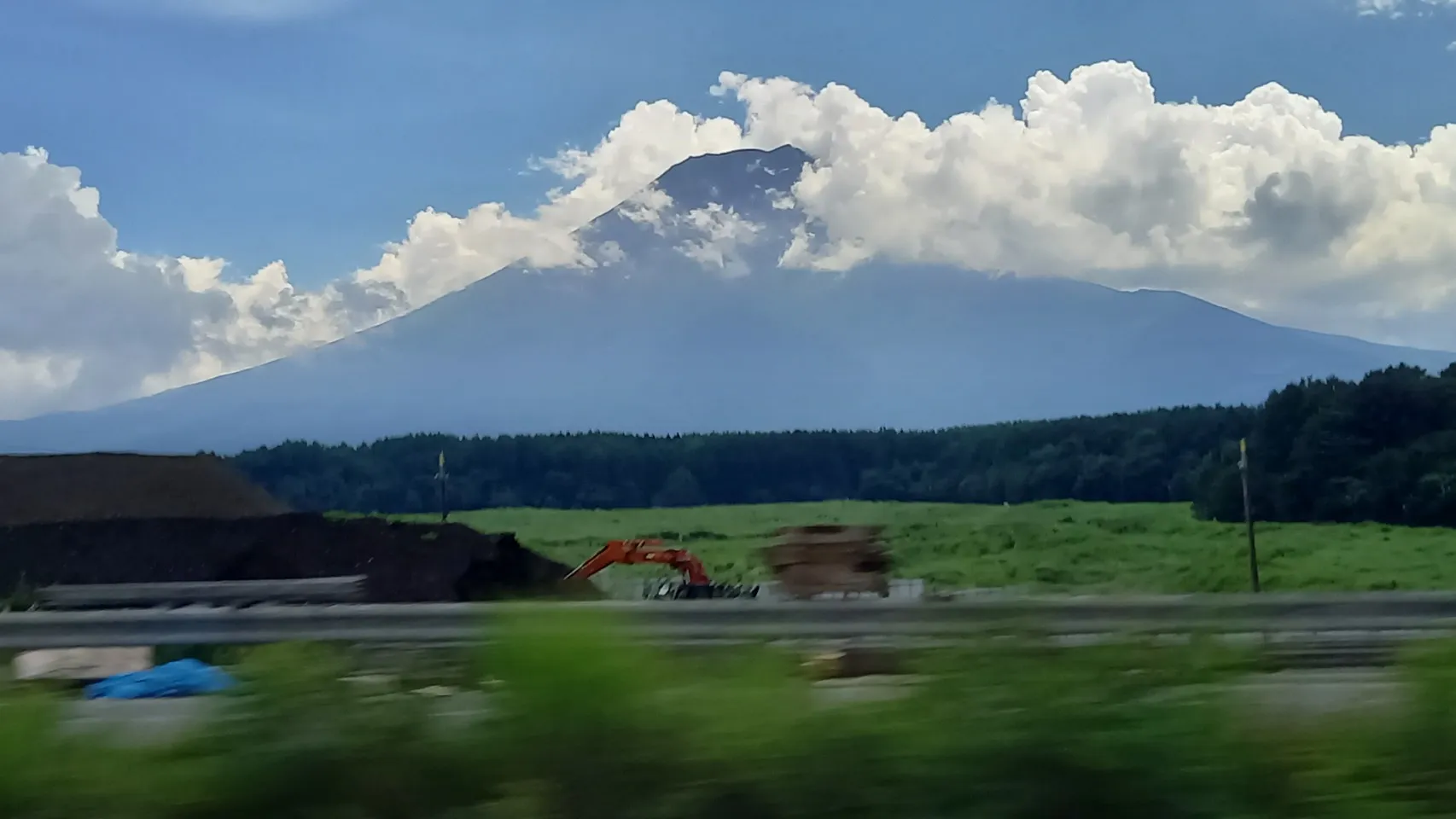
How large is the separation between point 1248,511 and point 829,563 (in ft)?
11.8

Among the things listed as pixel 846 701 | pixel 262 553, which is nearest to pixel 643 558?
pixel 262 553

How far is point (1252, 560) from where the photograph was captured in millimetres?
7762

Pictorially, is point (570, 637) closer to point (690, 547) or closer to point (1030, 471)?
point (690, 547)

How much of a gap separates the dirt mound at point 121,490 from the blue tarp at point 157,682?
2567 mm

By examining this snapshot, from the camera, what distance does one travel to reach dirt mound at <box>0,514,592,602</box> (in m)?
6.94

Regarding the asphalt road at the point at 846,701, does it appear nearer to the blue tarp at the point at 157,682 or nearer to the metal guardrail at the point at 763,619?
the metal guardrail at the point at 763,619

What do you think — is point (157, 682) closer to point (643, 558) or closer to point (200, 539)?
point (200, 539)

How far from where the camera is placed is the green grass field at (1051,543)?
24.0ft

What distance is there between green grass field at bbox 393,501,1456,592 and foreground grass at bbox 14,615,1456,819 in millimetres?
3006

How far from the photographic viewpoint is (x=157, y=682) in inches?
207

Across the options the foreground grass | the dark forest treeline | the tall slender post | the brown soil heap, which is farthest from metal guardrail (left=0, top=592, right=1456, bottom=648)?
the dark forest treeline

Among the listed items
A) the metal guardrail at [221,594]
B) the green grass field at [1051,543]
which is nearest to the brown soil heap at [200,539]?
the metal guardrail at [221,594]

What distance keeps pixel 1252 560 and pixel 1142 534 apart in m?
0.97

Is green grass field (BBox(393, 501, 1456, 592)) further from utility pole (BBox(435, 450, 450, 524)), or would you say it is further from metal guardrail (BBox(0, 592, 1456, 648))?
metal guardrail (BBox(0, 592, 1456, 648))
